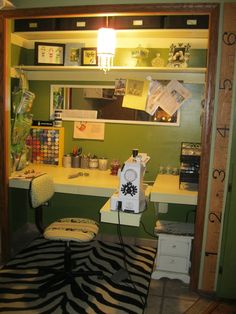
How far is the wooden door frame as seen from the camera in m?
2.14

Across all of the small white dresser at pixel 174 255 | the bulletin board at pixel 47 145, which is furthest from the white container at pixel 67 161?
the small white dresser at pixel 174 255

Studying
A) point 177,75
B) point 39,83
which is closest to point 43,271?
point 39,83

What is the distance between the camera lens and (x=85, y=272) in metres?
2.48

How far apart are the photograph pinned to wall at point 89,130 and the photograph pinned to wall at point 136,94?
38 centimetres

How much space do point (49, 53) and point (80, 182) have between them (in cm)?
136

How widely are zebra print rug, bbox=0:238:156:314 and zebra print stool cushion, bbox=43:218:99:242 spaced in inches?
17.4

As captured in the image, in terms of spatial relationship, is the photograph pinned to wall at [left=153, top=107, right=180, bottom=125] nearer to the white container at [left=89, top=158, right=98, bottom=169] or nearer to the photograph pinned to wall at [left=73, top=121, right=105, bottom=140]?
the photograph pinned to wall at [left=73, top=121, right=105, bottom=140]

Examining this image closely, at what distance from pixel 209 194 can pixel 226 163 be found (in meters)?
0.26

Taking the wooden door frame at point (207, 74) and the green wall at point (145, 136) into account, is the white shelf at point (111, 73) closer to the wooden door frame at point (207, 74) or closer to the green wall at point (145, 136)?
the green wall at point (145, 136)

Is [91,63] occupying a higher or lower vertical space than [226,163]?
higher

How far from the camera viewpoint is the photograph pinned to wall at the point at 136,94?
3.03 m

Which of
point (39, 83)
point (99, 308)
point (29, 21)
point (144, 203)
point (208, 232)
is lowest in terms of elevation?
point (99, 308)

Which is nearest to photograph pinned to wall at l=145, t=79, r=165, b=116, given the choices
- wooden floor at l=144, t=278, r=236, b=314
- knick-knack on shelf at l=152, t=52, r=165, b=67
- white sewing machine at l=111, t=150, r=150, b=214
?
knick-knack on shelf at l=152, t=52, r=165, b=67

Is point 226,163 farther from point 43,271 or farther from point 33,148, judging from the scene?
point 33,148
